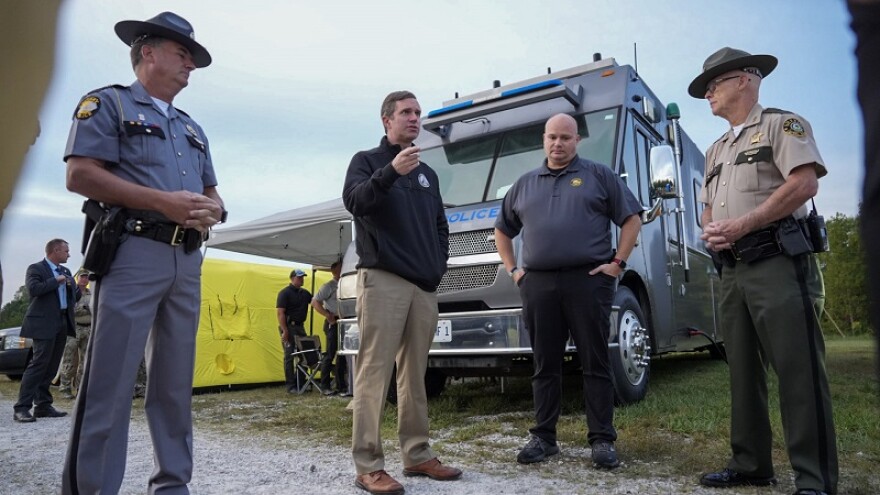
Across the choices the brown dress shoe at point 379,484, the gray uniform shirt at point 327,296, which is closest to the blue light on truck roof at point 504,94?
the brown dress shoe at point 379,484

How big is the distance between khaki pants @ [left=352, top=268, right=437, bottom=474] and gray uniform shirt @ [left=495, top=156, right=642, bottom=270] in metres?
0.73

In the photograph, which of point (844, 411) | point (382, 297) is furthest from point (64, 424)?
point (844, 411)

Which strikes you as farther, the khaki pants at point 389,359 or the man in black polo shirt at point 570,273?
the man in black polo shirt at point 570,273

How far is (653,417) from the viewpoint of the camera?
14.3 ft

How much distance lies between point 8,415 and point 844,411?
25.4 ft

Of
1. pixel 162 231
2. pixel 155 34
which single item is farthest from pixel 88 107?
pixel 162 231

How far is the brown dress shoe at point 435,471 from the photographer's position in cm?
315

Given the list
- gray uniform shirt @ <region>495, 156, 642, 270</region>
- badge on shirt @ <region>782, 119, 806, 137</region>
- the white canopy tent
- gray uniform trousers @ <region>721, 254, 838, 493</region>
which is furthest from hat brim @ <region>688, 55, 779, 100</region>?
the white canopy tent

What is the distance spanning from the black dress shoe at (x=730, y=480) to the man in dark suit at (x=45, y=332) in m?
5.96

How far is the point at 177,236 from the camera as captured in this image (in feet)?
7.86

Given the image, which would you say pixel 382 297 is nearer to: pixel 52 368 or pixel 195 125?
pixel 195 125

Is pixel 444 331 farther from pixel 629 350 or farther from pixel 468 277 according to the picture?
pixel 629 350

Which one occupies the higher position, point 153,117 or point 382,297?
point 153,117

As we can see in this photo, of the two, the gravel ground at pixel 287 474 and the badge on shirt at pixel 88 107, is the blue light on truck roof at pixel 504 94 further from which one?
the badge on shirt at pixel 88 107
